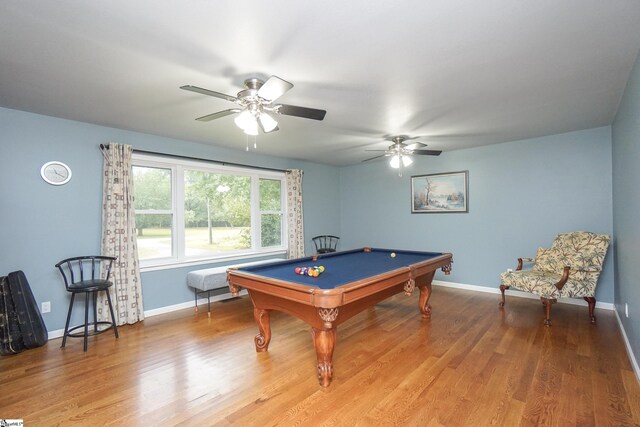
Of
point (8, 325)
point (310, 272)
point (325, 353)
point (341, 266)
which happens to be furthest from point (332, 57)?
point (8, 325)

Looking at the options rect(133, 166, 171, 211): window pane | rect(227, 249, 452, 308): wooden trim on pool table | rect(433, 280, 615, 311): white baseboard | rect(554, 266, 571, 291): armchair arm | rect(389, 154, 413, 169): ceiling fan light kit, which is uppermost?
rect(389, 154, 413, 169): ceiling fan light kit

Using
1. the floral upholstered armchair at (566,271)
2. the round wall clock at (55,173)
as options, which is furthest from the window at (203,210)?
the floral upholstered armchair at (566,271)

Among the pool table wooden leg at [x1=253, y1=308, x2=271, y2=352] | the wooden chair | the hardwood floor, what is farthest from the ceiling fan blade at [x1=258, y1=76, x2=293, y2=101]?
the wooden chair

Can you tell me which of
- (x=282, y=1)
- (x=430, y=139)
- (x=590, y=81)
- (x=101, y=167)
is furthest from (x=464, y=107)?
(x=101, y=167)

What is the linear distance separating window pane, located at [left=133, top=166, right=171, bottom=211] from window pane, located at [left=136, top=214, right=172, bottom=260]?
0.14m

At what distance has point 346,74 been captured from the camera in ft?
7.86

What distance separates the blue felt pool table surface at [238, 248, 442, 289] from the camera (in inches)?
101

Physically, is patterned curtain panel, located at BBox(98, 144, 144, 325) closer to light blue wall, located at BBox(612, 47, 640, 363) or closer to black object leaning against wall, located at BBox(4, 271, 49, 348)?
black object leaning against wall, located at BBox(4, 271, 49, 348)

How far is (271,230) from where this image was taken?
564 cm

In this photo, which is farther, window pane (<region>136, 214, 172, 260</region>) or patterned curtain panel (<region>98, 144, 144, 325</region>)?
window pane (<region>136, 214, 172, 260</region>)

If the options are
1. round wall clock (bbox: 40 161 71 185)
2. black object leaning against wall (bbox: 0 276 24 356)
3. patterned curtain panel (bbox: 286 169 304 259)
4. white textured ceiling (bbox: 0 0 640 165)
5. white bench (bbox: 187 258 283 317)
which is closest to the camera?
white textured ceiling (bbox: 0 0 640 165)

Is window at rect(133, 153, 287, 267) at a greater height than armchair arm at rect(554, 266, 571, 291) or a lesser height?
greater

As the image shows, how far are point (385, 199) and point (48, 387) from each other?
212 inches

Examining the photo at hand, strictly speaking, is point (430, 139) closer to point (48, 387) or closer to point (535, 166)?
point (535, 166)
